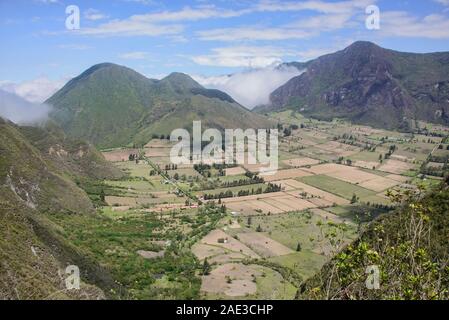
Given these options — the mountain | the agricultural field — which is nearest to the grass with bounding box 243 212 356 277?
the agricultural field

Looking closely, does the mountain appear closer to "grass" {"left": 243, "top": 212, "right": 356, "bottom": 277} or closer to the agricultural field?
the agricultural field

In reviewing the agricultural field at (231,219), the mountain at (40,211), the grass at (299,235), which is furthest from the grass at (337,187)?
the mountain at (40,211)

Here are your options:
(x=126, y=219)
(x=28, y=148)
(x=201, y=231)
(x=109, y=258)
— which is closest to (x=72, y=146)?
(x=28, y=148)

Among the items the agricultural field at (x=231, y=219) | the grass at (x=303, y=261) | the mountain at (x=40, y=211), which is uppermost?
the mountain at (x=40, y=211)

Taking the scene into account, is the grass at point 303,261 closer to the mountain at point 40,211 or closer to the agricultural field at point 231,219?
the agricultural field at point 231,219

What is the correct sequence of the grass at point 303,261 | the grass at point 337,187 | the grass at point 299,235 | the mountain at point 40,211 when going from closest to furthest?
1. the mountain at point 40,211
2. the grass at point 303,261
3. the grass at point 299,235
4. the grass at point 337,187

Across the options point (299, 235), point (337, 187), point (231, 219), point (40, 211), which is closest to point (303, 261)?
point (299, 235)

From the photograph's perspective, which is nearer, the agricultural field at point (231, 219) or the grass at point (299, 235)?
the agricultural field at point (231, 219)
